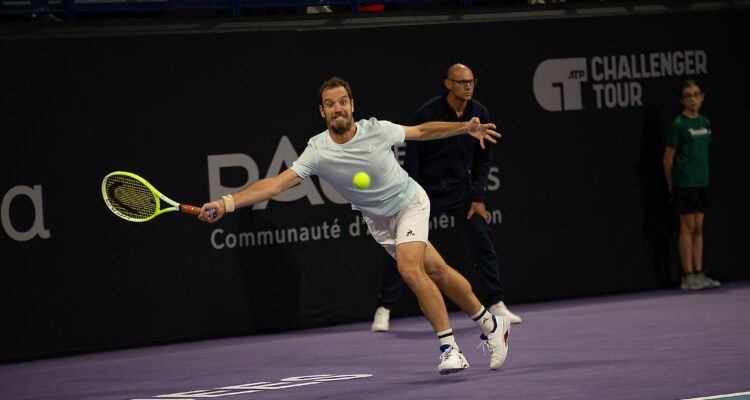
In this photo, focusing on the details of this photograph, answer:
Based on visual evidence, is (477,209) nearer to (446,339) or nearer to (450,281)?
(450,281)

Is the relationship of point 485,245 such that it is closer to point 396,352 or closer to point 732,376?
point 396,352

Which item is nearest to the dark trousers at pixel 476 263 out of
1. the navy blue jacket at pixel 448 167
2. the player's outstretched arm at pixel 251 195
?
the navy blue jacket at pixel 448 167

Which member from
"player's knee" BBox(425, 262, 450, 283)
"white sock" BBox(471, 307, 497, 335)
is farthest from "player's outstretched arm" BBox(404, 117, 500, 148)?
"white sock" BBox(471, 307, 497, 335)

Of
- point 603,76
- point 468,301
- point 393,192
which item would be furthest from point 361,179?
point 603,76

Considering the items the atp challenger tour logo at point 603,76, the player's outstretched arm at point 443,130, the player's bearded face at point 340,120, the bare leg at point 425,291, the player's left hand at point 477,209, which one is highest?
the atp challenger tour logo at point 603,76

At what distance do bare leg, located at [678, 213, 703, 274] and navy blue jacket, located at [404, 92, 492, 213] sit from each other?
2.43 metres

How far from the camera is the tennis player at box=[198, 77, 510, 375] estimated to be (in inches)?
331

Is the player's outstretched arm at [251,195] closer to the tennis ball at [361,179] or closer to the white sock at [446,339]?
the tennis ball at [361,179]

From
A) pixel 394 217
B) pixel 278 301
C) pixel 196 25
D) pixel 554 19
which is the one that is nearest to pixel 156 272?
pixel 278 301

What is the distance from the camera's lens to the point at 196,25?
11109 mm

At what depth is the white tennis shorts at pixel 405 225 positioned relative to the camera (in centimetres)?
866

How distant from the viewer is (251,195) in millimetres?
8148

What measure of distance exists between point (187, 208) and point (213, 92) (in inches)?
133

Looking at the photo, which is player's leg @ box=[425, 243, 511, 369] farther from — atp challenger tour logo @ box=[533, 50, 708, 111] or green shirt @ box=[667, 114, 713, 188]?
green shirt @ box=[667, 114, 713, 188]
